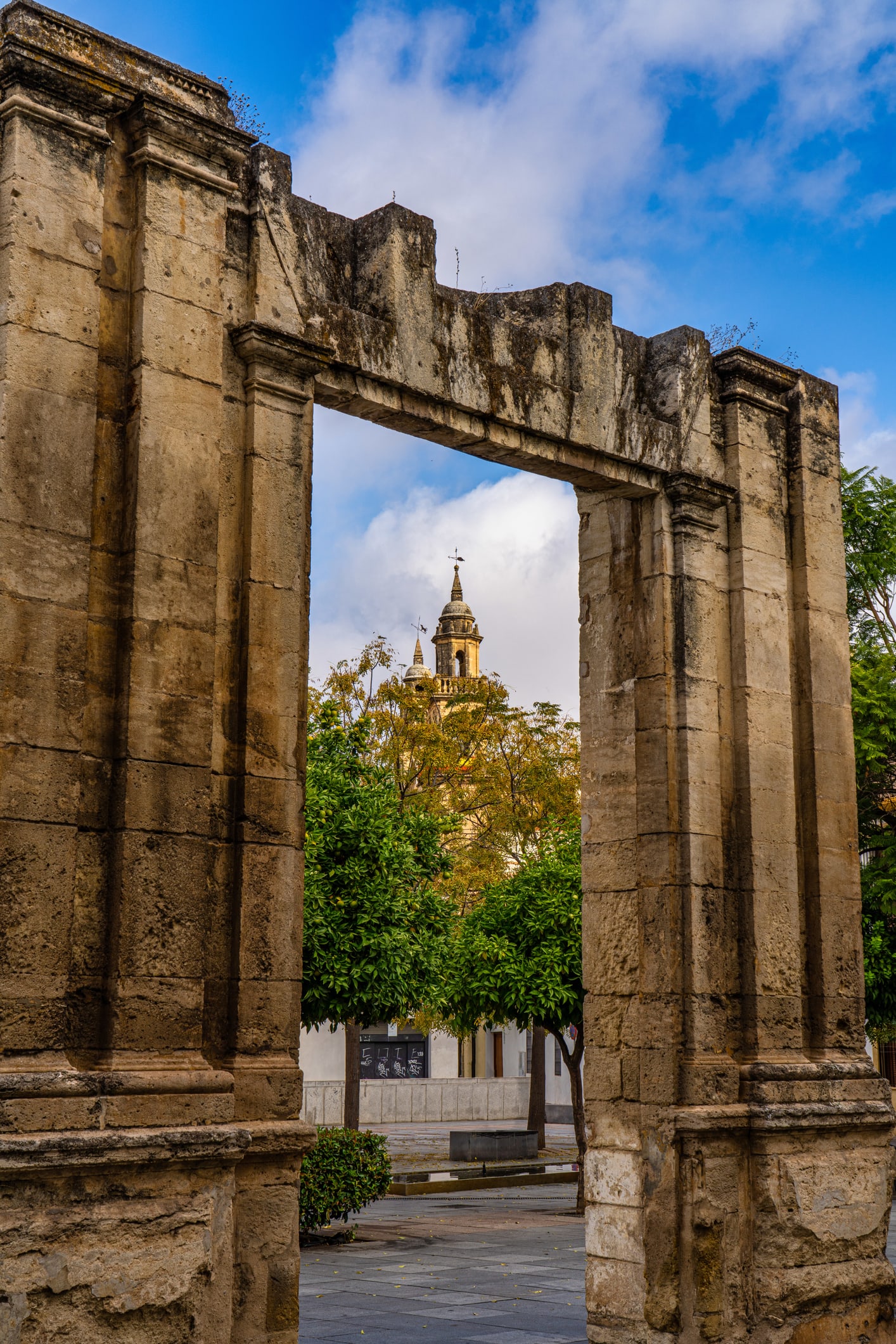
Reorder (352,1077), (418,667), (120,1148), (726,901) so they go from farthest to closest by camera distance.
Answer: (418,667)
(352,1077)
(726,901)
(120,1148)

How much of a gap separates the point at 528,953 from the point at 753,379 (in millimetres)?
10100

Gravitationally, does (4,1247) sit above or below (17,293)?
below

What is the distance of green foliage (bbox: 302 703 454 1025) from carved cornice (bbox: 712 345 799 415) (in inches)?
275

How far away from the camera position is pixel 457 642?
60.6 m

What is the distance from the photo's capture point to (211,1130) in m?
5.17

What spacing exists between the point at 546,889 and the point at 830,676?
30.4ft

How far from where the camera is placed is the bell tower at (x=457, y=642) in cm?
6044

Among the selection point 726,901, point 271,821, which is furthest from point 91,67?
point 726,901

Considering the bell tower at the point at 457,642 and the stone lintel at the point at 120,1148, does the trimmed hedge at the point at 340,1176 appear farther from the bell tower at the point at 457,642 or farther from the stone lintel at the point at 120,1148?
the bell tower at the point at 457,642

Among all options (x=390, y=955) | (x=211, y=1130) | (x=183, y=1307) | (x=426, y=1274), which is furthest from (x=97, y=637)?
(x=390, y=955)

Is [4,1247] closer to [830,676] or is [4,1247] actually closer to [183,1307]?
[183,1307]

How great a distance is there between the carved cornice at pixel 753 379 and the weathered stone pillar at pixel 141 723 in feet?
10.1

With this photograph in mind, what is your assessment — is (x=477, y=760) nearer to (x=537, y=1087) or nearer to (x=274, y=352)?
(x=537, y=1087)

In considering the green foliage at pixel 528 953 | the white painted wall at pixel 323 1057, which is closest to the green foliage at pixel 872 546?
the green foliage at pixel 528 953
